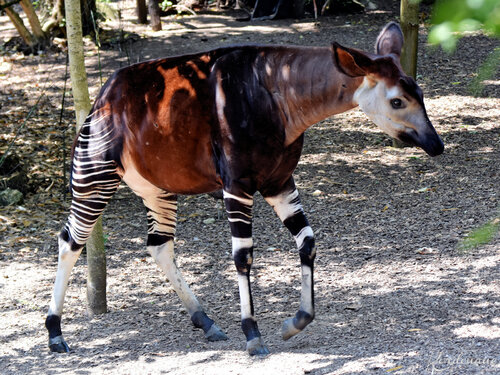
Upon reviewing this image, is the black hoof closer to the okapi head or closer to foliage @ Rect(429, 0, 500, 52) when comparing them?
the okapi head

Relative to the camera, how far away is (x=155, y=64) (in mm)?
4227

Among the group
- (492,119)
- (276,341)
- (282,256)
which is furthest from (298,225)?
(492,119)

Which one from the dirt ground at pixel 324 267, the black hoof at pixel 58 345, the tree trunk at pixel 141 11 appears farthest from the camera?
the tree trunk at pixel 141 11

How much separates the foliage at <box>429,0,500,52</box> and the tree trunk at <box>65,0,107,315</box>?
4.35 meters

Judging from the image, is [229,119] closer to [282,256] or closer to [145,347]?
[145,347]

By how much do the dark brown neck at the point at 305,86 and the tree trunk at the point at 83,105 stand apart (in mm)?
1734

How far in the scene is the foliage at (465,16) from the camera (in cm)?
83

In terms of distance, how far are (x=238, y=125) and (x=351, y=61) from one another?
2.49ft

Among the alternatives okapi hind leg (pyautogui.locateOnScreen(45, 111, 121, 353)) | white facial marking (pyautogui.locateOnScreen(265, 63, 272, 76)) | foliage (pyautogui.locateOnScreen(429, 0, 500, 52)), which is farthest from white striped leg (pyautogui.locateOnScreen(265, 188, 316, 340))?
foliage (pyautogui.locateOnScreen(429, 0, 500, 52))

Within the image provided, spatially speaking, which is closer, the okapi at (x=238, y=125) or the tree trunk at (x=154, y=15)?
the okapi at (x=238, y=125)

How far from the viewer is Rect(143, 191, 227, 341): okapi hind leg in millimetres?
4680

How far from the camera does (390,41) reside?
367cm

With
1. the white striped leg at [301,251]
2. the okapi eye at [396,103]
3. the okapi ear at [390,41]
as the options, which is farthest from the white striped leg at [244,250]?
the okapi ear at [390,41]

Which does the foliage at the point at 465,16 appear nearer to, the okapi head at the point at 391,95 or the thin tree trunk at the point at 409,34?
the okapi head at the point at 391,95
